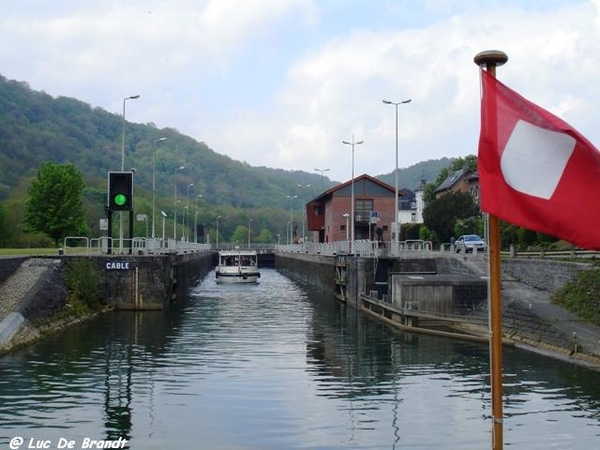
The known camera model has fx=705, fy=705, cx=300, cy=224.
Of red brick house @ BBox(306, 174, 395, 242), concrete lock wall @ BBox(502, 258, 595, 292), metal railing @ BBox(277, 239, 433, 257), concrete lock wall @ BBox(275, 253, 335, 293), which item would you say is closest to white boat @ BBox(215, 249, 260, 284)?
concrete lock wall @ BBox(275, 253, 335, 293)

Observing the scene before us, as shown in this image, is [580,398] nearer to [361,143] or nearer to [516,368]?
[516,368]

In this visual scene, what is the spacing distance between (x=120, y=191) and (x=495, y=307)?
34.3 meters

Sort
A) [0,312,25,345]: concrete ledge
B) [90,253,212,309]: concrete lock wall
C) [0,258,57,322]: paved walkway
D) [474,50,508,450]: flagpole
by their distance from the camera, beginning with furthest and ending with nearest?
[90,253,212,309]: concrete lock wall < [0,258,57,322]: paved walkway < [0,312,25,345]: concrete ledge < [474,50,508,450]: flagpole

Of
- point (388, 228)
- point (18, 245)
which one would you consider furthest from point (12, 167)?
point (388, 228)

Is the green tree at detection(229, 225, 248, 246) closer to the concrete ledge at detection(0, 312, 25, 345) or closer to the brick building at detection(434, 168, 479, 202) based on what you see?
the brick building at detection(434, 168, 479, 202)

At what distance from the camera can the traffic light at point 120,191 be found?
38906mm

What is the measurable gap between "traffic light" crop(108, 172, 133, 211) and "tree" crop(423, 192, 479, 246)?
51053 mm

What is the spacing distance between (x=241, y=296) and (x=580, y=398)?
37.6 m

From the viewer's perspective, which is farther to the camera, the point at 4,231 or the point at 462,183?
the point at 462,183

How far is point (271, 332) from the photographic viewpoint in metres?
32.3

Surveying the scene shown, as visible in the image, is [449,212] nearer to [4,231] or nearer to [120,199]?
[4,231]

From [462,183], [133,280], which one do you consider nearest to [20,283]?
[133,280]

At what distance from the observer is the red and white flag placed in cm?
659

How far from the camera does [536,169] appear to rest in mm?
6828
